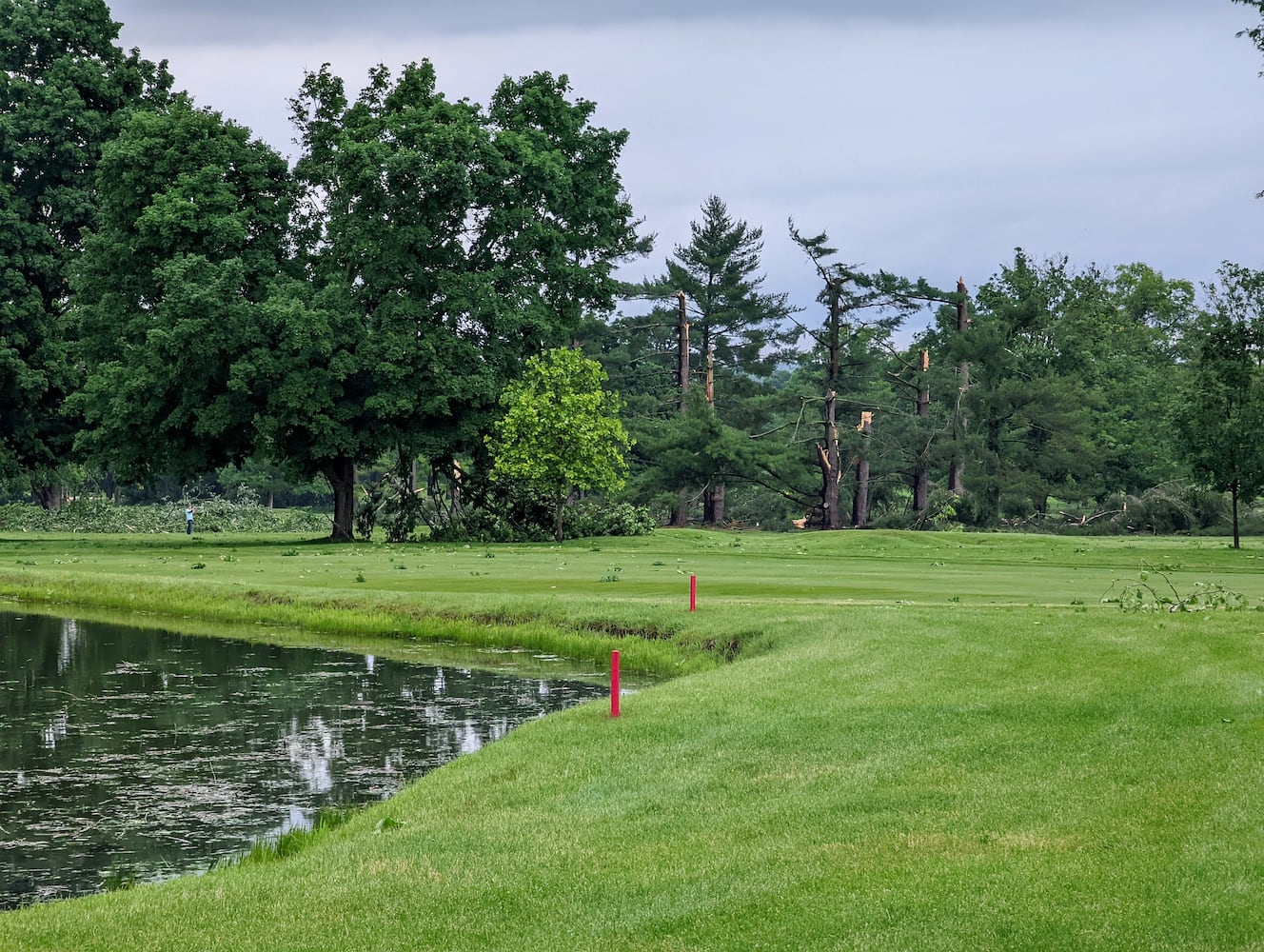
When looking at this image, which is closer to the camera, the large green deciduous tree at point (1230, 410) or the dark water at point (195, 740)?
the dark water at point (195, 740)

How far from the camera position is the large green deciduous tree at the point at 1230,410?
51.3m

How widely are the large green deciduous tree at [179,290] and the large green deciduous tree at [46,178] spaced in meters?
2.83

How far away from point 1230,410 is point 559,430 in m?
25.3

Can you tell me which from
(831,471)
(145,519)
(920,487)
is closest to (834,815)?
(831,471)

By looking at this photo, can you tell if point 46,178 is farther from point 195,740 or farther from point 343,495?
point 195,740

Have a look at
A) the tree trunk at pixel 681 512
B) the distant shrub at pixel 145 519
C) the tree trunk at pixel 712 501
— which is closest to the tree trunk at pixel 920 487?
the tree trunk at pixel 712 501

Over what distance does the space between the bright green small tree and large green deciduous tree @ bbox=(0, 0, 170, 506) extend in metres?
19.7

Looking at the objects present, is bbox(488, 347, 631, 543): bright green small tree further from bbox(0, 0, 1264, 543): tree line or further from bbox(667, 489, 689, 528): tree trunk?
bbox(667, 489, 689, 528): tree trunk

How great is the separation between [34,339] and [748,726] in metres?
53.1

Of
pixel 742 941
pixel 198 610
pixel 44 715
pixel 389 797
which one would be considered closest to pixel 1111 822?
pixel 742 941

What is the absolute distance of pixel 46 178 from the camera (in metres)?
62.8

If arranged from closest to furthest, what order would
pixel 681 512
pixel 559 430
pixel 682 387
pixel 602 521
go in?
pixel 559 430
pixel 602 521
pixel 681 512
pixel 682 387

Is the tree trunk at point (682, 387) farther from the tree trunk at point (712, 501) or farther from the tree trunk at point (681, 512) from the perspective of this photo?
the tree trunk at point (712, 501)

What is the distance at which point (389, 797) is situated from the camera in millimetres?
16078
